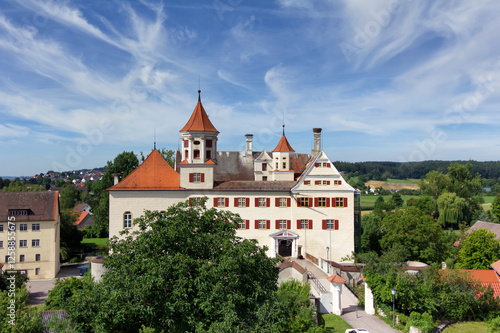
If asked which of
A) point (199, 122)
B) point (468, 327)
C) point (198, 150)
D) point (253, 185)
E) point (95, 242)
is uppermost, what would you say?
point (199, 122)

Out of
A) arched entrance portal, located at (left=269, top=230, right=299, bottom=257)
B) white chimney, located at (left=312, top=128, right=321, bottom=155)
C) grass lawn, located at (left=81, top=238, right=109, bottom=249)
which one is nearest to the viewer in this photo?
arched entrance portal, located at (left=269, top=230, right=299, bottom=257)

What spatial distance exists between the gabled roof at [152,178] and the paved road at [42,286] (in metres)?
11.6

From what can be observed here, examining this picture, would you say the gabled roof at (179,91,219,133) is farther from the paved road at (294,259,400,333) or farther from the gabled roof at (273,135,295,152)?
the paved road at (294,259,400,333)

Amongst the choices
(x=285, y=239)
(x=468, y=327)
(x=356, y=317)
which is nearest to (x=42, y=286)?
(x=285, y=239)

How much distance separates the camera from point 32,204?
144 ft

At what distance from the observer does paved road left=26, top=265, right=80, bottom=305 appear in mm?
34906

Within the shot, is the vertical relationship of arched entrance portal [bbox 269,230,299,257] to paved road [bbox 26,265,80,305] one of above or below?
above

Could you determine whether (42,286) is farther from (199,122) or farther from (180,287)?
(180,287)

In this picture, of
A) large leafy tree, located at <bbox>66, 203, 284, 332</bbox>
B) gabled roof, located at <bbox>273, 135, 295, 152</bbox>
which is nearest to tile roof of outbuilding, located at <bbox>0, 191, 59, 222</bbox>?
gabled roof, located at <bbox>273, 135, 295, 152</bbox>

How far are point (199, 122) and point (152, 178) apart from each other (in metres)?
7.46

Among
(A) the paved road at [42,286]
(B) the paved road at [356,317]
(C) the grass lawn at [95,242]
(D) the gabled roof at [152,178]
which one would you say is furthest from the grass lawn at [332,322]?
(C) the grass lawn at [95,242]

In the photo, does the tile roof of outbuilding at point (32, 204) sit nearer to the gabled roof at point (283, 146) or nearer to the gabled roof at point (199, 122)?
the gabled roof at point (199, 122)

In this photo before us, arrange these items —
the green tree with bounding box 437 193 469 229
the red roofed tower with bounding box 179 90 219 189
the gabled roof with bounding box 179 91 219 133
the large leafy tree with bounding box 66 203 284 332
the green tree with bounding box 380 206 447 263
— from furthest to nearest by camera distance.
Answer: the green tree with bounding box 437 193 469 229
the gabled roof with bounding box 179 91 219 133
the red roofed tower with bounding box 179 90 219 189
the green tree with bounding box 380 206 447 263
the large leafy tree with bounding box 66 203 284 332

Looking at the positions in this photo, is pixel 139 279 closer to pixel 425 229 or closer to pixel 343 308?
pixel 343 308
